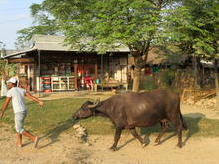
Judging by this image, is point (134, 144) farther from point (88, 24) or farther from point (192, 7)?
point (192, 7)

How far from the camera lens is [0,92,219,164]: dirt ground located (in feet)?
18.3

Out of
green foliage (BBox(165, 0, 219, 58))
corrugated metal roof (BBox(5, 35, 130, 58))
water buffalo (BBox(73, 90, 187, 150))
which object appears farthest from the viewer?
corrugated metal roof (BBox(5, 35, 130, 58))

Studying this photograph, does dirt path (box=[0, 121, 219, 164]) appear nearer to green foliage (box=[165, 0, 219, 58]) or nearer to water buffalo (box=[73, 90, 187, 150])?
water buffalo (box=[73, 90, 187, 150])

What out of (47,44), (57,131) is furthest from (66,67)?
(57,131)

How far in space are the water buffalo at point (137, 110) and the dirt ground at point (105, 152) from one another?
0.34 m

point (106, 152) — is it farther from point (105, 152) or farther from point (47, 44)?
point (47, 44)

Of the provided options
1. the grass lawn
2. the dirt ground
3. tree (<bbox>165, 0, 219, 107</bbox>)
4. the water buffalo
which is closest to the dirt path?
the dirt ground

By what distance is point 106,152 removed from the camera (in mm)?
6176

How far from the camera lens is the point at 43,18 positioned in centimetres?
3319

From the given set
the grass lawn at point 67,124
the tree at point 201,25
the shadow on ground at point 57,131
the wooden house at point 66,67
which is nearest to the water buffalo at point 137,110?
the shadow on ground at point 57,131

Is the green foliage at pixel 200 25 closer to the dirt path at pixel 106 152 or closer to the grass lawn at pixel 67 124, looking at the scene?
the grass lawn at pixel 67 124

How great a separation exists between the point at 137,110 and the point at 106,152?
1.26 metres

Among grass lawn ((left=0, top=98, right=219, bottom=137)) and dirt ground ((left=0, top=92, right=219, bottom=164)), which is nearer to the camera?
dirt ground ((left=0, top=92, right=219, bottom=164))

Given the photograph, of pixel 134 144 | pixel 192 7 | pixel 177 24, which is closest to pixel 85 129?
pixel 134 144
